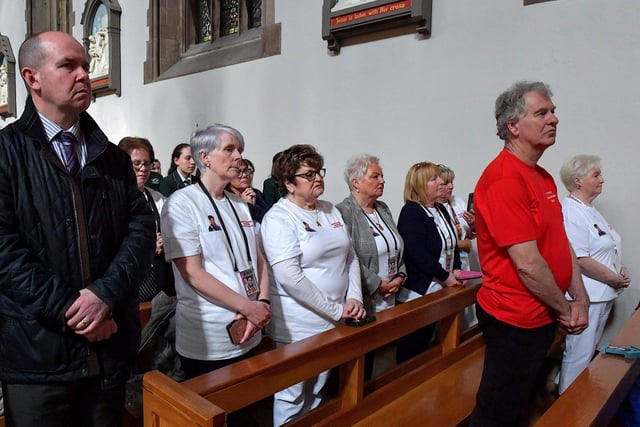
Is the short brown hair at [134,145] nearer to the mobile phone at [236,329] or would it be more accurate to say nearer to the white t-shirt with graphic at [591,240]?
the mobile phone at [236,329]

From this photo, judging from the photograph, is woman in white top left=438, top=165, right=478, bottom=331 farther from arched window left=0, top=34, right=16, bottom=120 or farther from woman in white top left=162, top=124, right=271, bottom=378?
arched window left=0, top=34, right=16, bottom=120

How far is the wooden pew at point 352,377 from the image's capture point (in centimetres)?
127

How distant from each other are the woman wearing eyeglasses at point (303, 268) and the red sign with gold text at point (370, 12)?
284 centimetres

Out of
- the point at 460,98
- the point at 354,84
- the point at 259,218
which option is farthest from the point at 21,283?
the point at 354,84

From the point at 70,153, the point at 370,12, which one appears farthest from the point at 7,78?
the point at 70,153

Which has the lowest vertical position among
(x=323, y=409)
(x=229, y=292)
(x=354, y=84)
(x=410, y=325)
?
(x=323, y=409)

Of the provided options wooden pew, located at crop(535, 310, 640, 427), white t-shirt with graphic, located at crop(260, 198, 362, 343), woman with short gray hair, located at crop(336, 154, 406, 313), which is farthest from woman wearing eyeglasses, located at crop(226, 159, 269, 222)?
wooden pew, located at crop(535, 310, 640, 427)

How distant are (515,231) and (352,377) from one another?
32.9 inches

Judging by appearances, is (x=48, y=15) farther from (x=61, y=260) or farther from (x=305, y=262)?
(x=61, y=260)

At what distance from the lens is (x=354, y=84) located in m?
5.03

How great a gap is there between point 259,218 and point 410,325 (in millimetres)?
1544

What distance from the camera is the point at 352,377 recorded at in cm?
187

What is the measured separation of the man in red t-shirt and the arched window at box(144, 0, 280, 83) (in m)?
5.12

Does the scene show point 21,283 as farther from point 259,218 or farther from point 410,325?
point 259,218
